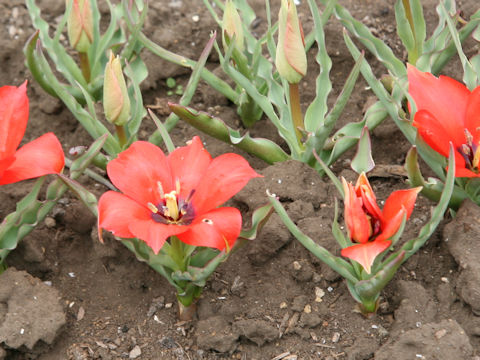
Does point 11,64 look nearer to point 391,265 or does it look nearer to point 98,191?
point 98,191

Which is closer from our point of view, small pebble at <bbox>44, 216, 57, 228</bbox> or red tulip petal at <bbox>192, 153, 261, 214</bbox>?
red tulip petal at <bbox>192, 153, 261, 214</bbox>

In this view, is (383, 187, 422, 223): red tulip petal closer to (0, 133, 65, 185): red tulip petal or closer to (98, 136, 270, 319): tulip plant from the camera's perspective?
(98, 136, 270, 319): tulip plant

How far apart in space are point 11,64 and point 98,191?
2.57 feet

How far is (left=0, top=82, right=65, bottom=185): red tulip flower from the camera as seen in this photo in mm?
2010

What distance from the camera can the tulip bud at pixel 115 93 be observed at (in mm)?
2207

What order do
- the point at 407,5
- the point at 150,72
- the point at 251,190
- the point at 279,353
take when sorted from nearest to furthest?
the point at 279,353 < the point at 251,190 < the point at 407,5 < the point at 150,72

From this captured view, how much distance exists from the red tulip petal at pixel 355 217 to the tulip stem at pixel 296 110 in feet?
1.91

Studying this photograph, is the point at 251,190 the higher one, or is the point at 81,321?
the point at 251,190

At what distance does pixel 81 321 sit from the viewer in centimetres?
215

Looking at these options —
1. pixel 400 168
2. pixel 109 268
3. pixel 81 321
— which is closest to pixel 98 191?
pixel 109 268

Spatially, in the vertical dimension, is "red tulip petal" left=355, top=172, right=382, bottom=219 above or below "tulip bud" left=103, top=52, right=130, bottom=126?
above

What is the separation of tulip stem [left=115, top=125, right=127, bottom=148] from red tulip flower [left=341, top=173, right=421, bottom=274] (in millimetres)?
850

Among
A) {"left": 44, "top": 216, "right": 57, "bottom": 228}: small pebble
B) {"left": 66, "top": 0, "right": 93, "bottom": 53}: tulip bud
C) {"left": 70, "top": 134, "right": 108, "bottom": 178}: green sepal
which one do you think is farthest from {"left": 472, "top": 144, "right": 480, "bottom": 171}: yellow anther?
{"left": 66, "top": 0, "right": 93, "bottom": 53}: tulip bud

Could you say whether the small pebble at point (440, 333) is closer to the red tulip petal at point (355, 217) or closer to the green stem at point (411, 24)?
the red tulip petal at point (355, 217)
